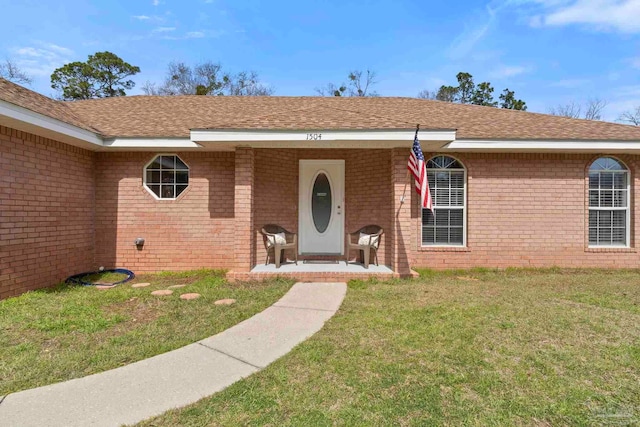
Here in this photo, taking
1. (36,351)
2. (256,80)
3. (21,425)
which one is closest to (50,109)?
(36,351)

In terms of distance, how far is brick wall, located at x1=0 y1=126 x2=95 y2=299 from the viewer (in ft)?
17.6

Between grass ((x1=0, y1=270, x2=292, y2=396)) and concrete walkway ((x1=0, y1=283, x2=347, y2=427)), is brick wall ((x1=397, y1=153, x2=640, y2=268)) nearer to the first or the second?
grass ((x1=0, y1=270, x2=292, y2=396))

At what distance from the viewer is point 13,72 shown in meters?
20.7

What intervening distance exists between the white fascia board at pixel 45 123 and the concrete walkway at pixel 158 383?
4.30 m

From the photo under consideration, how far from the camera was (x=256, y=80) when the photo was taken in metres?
24.9

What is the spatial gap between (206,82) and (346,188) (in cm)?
2234

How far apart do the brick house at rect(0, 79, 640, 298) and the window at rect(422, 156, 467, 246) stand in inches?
0.9

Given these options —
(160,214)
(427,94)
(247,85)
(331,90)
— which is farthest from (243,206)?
(427,94)

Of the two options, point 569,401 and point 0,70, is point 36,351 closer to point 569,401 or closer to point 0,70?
point 569,401

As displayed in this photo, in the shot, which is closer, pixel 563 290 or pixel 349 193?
pixel 563 290

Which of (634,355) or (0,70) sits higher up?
(0,70)

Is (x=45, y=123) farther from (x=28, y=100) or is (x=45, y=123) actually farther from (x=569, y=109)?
(x=569, y=109)

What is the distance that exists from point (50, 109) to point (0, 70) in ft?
69.9

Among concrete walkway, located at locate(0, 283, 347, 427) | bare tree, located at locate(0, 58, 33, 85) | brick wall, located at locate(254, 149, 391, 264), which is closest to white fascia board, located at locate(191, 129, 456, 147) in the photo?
brick wall, located at locate(254, 149, 391, 264)
